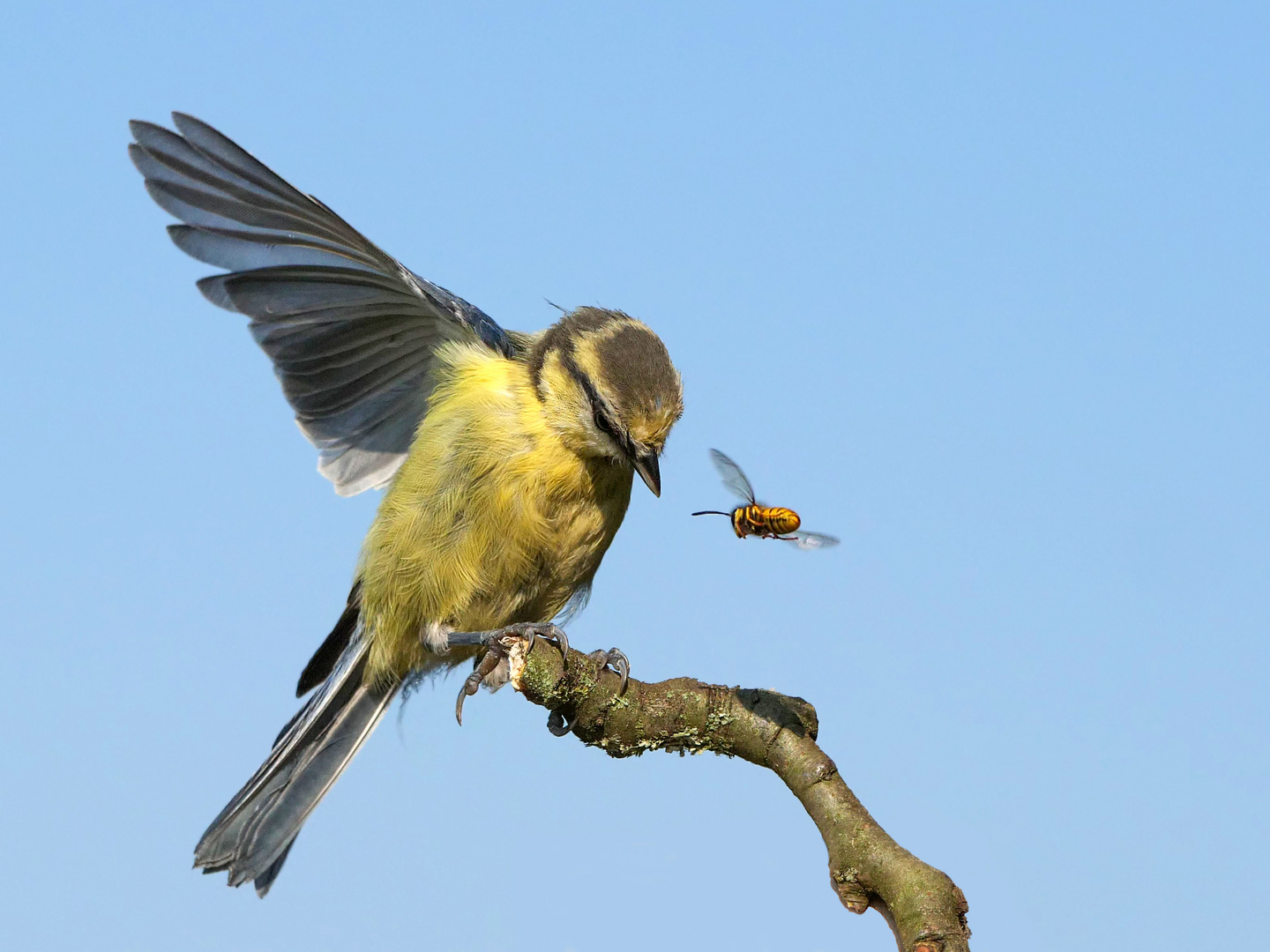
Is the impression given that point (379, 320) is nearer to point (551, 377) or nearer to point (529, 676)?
point (551, 377)

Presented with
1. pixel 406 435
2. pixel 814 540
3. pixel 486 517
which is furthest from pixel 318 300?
pixel 814 540

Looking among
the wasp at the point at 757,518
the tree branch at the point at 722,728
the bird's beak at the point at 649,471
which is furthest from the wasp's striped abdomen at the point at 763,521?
the tree branch at the point at 722,728

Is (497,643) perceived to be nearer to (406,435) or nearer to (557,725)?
(557,725)

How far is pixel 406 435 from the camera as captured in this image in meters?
5.64

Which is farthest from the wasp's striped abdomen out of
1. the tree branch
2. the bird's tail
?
the bird's tail

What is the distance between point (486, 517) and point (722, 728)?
1.37m

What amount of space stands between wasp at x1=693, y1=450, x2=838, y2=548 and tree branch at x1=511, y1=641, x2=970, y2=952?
2.58 ft

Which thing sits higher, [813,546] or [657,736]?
[813,546]

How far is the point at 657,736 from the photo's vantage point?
4.05 metres

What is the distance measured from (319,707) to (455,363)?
5.56 ft

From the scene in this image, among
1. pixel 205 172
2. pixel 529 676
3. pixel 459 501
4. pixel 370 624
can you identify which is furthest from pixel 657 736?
pixel 205 172

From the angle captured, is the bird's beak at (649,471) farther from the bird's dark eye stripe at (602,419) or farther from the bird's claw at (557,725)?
the bird's claw at (557,725)

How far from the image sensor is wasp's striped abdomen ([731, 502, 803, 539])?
183 inches

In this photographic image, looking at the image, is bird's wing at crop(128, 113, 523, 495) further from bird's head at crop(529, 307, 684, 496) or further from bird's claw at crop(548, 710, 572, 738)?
bird's claw at crop(548, 710, 572, 738)
